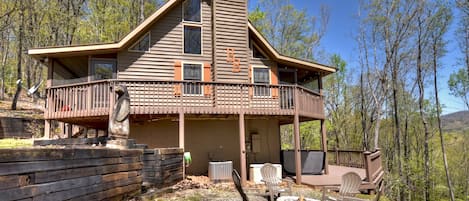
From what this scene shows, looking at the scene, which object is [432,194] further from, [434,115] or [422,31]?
[422,31]

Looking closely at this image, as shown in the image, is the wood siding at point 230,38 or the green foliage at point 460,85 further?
the green foliage at point 460,85

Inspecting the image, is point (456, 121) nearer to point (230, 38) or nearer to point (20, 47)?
point (230, 38)

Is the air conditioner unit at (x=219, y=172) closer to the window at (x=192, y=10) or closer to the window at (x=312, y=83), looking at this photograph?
the window at (x=192, y=10)

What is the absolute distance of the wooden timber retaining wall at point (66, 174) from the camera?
2.88 meters

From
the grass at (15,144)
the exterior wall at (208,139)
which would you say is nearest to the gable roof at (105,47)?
the grass at (15,144)

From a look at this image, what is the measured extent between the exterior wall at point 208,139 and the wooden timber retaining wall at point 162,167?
353 centimetres

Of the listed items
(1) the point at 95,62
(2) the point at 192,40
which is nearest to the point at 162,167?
(1) the point at 95,62

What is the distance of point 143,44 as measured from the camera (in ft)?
40.3

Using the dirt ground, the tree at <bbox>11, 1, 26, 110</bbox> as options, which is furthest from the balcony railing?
the tree at <bbox>11, 1, 26, 110</bbox>

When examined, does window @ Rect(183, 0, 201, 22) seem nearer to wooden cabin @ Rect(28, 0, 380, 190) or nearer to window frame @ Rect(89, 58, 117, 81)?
wooden cabin @ Rect(28, 0, 380, 190)

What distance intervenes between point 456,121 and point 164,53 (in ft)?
76.2

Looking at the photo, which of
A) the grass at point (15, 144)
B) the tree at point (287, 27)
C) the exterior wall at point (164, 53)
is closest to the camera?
the grass at point (15, 144)

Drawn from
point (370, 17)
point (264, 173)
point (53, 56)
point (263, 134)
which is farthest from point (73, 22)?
point (370, 17)

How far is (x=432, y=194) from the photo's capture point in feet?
68.2
